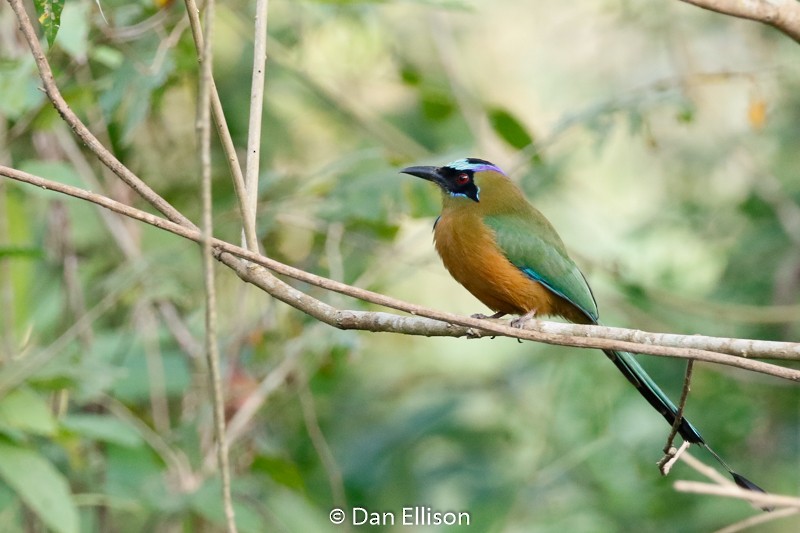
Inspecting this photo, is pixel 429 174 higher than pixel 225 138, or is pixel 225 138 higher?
pixel 429 174

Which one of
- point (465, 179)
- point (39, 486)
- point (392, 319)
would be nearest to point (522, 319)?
point (465, 179)

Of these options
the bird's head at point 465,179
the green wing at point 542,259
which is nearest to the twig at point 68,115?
the green wing at point 542,259

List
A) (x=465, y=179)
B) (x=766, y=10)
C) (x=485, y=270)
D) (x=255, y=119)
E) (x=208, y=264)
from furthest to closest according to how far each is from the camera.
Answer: (x=465, y=179)
(x=485, y=270)
(x=766, y=10)
(x=255, y=119)
(x=208, y=264)

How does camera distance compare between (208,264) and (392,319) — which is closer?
(208,264)

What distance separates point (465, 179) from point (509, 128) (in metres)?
1.25

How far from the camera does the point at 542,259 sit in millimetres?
3871

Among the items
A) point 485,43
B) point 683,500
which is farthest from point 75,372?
point 485,43

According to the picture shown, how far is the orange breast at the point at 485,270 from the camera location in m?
3.80

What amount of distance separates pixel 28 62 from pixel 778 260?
4638 millimetres

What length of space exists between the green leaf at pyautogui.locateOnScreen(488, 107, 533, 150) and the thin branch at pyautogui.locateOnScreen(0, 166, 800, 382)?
2741 mm

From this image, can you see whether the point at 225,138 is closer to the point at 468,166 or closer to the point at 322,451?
the point at 468,166

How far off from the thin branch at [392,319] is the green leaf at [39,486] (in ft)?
5.00

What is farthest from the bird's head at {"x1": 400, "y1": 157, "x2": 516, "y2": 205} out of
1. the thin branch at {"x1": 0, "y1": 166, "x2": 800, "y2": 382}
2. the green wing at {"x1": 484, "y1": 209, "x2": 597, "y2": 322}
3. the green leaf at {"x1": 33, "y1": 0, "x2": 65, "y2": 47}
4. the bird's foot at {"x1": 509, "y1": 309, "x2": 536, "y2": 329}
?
the green leaf at {"x1": 33, "y1": 0, "x2": 65, "y2": 47}

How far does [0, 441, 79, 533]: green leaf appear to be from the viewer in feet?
11.7
